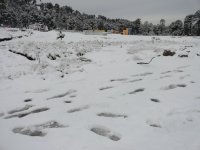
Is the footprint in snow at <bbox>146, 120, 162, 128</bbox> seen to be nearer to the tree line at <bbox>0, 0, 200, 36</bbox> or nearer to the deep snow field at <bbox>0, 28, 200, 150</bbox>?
the deep snow field at <bbox>0, 28, 200, 150</bbox>

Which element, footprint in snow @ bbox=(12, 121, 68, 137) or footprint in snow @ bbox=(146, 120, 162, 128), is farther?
footprint in snow @ bbox=(146, 120, 162, 128)

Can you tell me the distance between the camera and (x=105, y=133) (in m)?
6.62

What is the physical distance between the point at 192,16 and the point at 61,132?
81217 millimetres

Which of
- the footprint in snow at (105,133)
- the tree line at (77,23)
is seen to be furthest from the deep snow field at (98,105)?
→ the tree line at (77,23)

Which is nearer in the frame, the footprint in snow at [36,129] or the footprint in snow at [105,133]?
the footprint in snow at [105,133]

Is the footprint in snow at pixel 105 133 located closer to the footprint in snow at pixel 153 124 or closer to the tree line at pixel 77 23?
the footprint in snow at pixel 153 124

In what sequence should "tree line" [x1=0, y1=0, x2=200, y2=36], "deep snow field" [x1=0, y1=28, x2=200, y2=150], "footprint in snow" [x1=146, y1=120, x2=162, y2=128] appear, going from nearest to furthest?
1. "deep snow field" [x1=0, y1=28, x2=200, y2=150]
2. "footprint in snow" [x1=146, y1=120, x2=162, y2=128]
3. "tree line" [x1=0, y1=0, x2=200, y2=36]

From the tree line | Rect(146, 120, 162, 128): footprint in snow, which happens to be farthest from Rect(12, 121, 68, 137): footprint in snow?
the tree line

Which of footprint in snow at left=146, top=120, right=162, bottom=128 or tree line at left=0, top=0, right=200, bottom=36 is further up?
tree line at left=0, top=0, right=200, bottom=36

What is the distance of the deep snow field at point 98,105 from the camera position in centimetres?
618

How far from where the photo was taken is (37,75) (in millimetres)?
12867

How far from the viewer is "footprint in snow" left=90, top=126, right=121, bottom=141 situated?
632 cm

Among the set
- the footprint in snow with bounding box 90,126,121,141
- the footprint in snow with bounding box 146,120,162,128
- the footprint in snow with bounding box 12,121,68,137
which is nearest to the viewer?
the footprint in snow with bounding box 90,126,121,141

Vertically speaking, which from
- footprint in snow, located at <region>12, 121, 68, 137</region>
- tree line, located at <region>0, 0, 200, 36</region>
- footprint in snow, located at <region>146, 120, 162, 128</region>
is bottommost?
footprint in snow, located at <region>12, 121, 68, 137</region>
